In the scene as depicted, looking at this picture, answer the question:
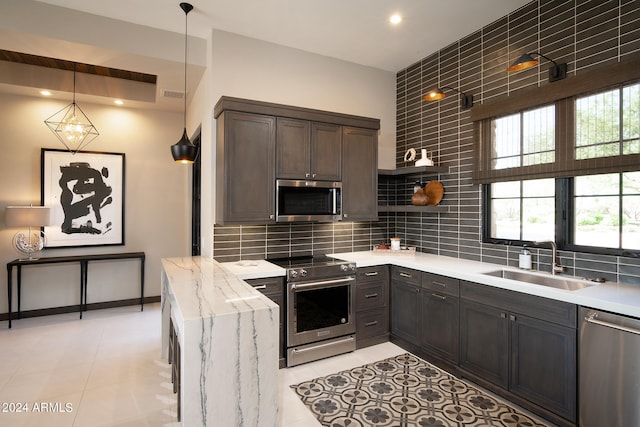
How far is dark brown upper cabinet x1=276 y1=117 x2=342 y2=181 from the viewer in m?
3.29

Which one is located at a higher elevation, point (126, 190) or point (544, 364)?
point (126, 190)

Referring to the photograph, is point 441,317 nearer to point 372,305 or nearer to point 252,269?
point 372,305

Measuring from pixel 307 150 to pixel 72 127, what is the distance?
341 cm

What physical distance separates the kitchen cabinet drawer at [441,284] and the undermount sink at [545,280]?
1.06 feet

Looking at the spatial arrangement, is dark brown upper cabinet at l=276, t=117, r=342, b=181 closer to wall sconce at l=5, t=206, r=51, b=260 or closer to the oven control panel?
the oven control panel

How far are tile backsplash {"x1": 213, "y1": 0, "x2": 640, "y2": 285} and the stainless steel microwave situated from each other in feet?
1.17

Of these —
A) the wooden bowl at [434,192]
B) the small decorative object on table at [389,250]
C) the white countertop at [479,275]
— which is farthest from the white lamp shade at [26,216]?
the wooden bowl at [434,192]

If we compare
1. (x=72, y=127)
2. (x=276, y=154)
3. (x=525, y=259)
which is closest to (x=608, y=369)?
(x=525, y=259)

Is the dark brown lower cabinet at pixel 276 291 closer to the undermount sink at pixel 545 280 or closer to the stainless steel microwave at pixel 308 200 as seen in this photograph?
the stainless steel microwave at pixel 308 200

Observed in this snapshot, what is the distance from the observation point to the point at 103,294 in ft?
15.9

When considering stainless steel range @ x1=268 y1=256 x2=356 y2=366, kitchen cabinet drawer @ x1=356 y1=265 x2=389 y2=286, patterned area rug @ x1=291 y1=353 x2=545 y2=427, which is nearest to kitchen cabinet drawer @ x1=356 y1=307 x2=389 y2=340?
stainless steel range @ x1=268 y1=256 x2=356 y2=366

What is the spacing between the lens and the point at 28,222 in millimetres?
4125

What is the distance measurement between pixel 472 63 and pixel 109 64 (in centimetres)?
A: 375

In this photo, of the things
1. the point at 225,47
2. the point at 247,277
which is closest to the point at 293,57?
the point at 225,47
